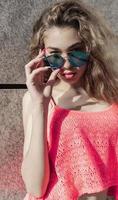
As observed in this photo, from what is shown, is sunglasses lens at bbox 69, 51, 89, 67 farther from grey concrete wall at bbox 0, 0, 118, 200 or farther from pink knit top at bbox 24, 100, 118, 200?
grey concrete wall at bbox 0, 0, 118, 200

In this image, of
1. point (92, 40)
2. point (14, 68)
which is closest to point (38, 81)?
point (92, 40)

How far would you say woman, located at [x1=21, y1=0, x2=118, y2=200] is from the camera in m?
2.63

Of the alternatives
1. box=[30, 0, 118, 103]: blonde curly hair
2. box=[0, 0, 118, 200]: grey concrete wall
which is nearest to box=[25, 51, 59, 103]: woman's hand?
box=[30, 0, 118, 103]: blonde curly hair

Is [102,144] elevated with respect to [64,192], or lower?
elevated

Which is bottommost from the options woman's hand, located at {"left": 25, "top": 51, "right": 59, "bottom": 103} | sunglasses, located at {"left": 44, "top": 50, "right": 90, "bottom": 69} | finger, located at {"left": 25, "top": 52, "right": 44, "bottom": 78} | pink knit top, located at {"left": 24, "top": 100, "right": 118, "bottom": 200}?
pink knit top, located at {"left": 24, "top": 100, "right": 118, "bottom": 200}

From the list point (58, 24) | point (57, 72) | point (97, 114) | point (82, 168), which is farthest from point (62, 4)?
point (82, 168)

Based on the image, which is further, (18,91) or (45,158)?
(18,91)

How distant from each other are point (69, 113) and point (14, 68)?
1.44 ft

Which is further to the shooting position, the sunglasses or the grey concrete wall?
the grey concrete wall

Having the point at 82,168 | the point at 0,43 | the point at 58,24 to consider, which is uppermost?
the point at 58,24

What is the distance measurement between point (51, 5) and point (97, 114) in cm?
57

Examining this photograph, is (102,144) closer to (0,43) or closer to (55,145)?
(55,145)

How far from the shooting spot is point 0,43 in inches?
118

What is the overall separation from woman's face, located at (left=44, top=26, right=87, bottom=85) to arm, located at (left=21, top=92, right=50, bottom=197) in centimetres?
17
